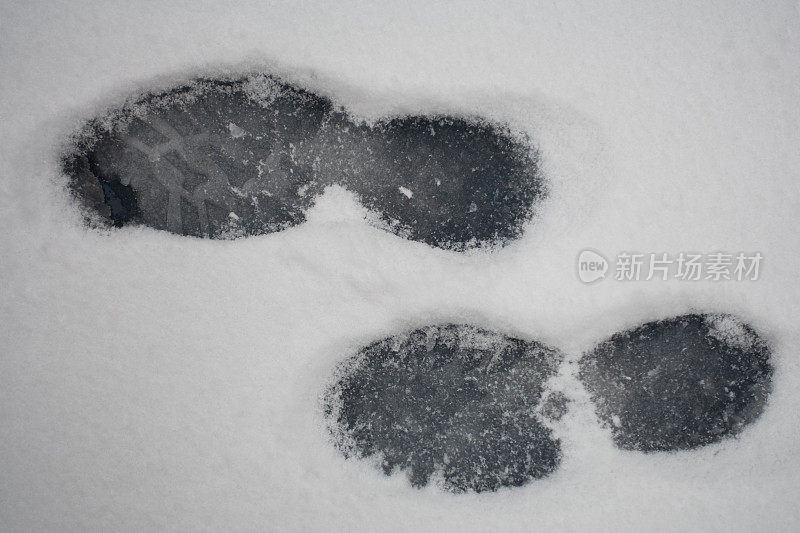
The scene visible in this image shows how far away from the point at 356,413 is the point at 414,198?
1.47 ft

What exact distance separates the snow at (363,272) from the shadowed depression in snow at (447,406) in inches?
1.5

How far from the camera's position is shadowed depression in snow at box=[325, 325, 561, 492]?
94cm

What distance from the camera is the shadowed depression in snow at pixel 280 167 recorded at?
0.92 metres

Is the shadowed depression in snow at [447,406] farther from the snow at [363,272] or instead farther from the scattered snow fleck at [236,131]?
the scattered snow fleck at [236,131]

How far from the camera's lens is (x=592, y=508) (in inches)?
35.7

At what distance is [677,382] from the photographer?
93 centimetres

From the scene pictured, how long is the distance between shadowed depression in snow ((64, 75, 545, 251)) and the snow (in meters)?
0.04

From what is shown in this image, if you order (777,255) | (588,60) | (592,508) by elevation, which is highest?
(588,60)

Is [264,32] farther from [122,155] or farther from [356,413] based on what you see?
[356,413]

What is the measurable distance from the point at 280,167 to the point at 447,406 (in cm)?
59

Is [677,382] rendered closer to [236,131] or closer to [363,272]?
[363,272]

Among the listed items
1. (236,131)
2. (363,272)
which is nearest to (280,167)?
(236,131)

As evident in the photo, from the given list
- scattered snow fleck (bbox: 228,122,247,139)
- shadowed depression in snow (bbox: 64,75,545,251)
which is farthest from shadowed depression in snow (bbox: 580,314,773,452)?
scattered snow fleck (bbox: 228,122,247,139)

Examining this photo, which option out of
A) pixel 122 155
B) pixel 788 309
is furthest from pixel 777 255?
pixel 122 155
